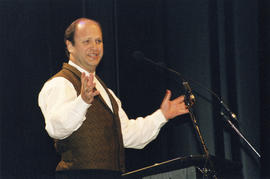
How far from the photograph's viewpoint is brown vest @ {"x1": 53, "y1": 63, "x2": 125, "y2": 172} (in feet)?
8.60

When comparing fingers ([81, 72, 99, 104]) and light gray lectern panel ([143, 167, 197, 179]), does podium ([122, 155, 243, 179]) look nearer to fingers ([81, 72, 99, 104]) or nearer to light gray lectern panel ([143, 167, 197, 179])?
light gray lectern panel ([143, 167, 197, 179])

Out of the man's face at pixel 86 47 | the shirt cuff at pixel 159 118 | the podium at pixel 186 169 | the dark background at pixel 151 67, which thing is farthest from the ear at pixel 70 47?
the podium at pixel 186 169

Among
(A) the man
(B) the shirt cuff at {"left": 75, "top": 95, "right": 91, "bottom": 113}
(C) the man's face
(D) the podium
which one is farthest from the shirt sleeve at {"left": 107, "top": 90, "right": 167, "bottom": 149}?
(D) the podium

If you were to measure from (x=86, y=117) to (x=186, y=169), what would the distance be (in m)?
0.76


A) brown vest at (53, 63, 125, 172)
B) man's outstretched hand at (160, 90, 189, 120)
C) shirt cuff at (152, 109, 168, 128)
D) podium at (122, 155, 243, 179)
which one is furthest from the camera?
shirt cuff at (152, 109, 168, 128)

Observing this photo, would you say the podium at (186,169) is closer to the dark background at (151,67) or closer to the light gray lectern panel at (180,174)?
the light gray lectern panel at (180,174)

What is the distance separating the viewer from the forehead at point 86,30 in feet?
10.0

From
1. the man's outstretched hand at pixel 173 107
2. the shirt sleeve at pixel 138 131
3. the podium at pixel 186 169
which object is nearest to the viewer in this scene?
the podium at pixel 186 169

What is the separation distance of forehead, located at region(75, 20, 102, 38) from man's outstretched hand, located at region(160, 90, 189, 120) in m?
0.64

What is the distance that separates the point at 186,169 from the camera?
2172 mm

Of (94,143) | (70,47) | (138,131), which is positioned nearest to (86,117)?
(94,143)

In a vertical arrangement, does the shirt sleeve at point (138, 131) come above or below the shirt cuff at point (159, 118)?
below

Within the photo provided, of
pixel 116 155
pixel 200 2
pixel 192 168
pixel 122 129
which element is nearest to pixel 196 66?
pixel 200 2

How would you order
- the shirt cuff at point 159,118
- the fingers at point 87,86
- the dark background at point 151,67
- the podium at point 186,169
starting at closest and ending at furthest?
the podium at point 186,169
the fingers at point 87,86
the shirt cuff at point 159,118
the dark background at point 151,67
